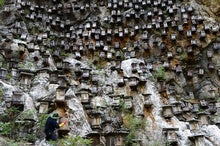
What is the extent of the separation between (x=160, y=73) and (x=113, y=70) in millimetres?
3201

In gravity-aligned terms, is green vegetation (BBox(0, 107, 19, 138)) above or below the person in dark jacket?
above

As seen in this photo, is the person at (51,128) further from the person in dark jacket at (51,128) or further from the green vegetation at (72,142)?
the green vegetation at (72,142)

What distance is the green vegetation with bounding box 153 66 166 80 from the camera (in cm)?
1753

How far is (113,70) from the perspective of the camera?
648 inches

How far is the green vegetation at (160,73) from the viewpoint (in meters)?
17.5

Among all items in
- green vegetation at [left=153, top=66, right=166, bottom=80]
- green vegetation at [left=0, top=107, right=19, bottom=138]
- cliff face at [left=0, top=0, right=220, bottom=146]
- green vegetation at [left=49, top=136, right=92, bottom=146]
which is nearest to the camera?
green vegetation at [left=49, top=136, right=92, bottom=146]

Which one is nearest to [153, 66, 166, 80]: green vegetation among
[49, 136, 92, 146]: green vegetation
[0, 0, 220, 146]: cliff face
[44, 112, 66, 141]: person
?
[0, 0, 220, 146]: cliff face

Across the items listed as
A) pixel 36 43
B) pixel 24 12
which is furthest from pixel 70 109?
pixel 24 12

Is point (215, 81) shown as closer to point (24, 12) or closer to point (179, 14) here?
point (179, 14)

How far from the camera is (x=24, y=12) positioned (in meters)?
20.2

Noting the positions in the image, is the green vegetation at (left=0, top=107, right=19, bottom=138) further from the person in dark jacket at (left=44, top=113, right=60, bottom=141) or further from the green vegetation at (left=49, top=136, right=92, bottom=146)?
the green vegetation at (left=49, top=136, right=92, bottom=146)

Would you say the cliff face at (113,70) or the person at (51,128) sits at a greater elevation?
the cliff face at (113,70)

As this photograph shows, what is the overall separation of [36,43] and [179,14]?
9.84 m

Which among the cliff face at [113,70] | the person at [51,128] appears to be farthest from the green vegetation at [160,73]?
the person at [51,128]
